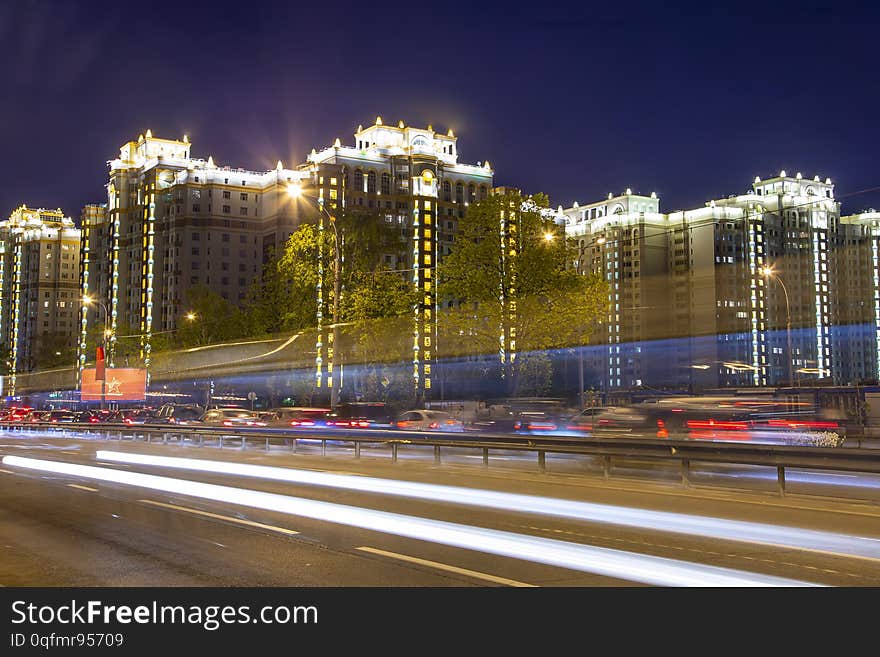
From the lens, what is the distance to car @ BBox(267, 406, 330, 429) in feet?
154

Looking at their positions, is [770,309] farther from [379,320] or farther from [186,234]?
[186,234]

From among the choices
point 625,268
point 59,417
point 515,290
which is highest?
point 625,268

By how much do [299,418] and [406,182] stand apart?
4121 inches

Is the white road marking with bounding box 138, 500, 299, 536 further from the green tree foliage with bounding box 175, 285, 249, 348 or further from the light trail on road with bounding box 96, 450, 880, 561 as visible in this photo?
the green tree foliage with bounding box 175, 285, 249, 348

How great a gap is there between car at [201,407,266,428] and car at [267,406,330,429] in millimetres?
814

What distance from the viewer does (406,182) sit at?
149m

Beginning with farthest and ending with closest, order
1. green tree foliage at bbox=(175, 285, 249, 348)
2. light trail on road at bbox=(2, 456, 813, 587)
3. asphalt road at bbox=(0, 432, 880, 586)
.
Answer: green tree foliage at bbox=(175, 285, 249, 348) < asphalt road at bbox=(0, 432, 880, 586) < light trail on road at bbox=(2, 456, 813, 587)

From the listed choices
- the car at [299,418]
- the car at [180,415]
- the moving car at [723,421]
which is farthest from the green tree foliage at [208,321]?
the moving car at [723,421]

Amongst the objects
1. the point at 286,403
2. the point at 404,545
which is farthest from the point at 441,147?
the point at 404,545

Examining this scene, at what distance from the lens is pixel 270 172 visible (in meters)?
158

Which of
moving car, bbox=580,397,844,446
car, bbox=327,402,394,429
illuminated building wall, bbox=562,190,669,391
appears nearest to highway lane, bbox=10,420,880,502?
moving car, bbox=580,397,844,446

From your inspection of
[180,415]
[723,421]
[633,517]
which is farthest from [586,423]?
[180,415]
